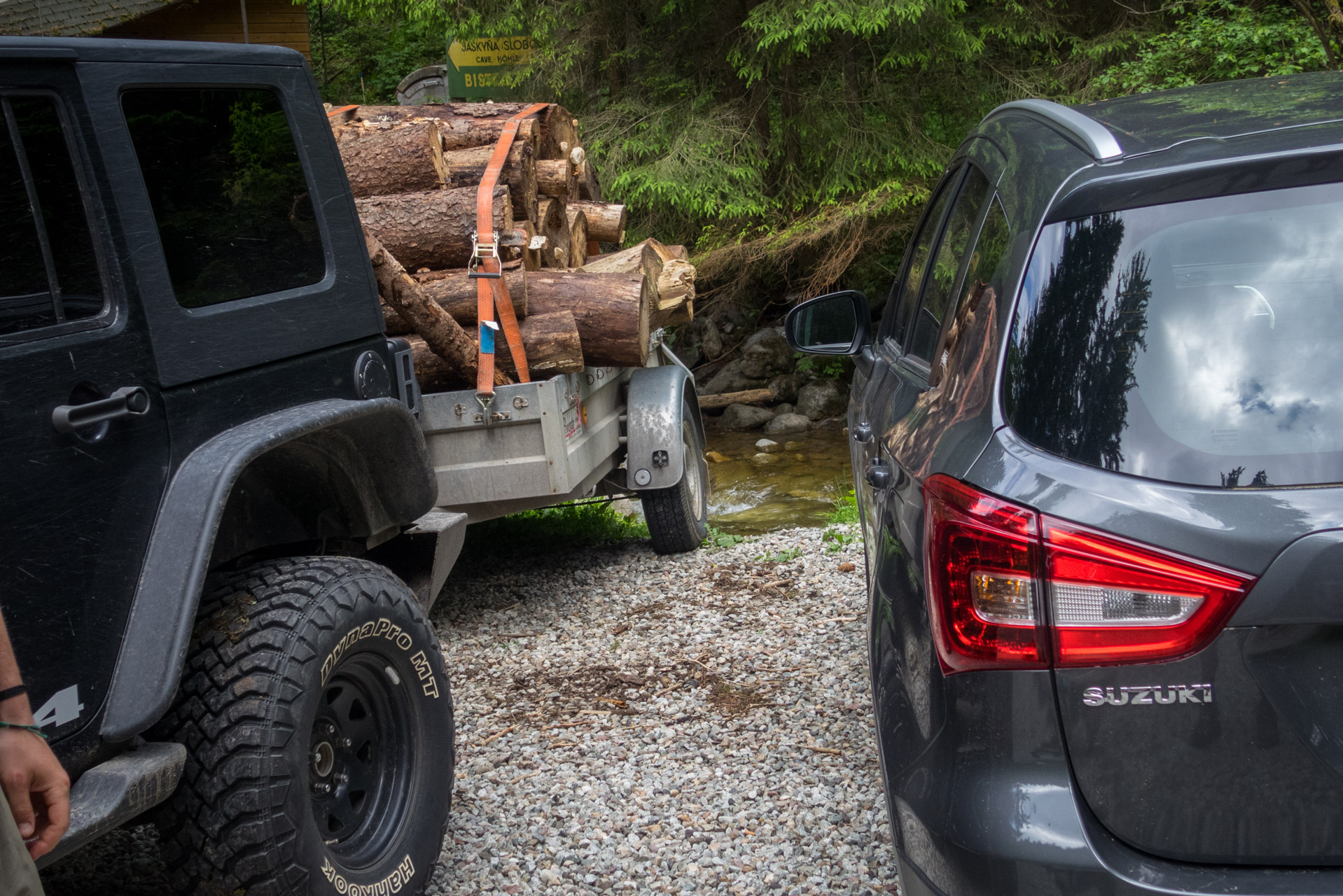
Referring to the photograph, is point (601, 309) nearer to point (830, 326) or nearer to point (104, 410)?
point (830, 326)

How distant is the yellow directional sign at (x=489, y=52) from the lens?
14.0 meters

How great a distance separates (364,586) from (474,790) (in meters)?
1.19

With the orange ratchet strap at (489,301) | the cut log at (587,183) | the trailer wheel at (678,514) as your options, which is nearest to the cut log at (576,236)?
the cut log at (587,183)

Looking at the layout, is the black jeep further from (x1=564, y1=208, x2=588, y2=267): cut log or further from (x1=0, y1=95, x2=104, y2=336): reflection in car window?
(x1=564, y1=208, x2=588, y2=267): cut log

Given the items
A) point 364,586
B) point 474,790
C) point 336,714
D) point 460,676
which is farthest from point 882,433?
point 460,676

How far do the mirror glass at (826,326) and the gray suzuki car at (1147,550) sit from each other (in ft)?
5.72

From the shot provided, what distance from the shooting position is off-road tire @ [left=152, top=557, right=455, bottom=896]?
216 centimetres

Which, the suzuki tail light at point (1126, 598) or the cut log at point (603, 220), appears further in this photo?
the cut log at point (603, 220)

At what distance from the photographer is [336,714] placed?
99.1 inches

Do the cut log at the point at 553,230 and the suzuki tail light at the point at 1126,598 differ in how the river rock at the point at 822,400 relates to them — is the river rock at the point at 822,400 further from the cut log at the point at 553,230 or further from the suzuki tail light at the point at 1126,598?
the suzuki tail light at the point at 1126,598

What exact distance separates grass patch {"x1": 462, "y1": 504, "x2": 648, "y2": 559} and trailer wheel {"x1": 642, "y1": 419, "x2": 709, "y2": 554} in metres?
0.57

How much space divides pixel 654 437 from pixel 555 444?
3.77ft

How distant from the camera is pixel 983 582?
156 cm

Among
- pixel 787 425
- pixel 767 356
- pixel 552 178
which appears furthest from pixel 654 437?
pixel 767 356
